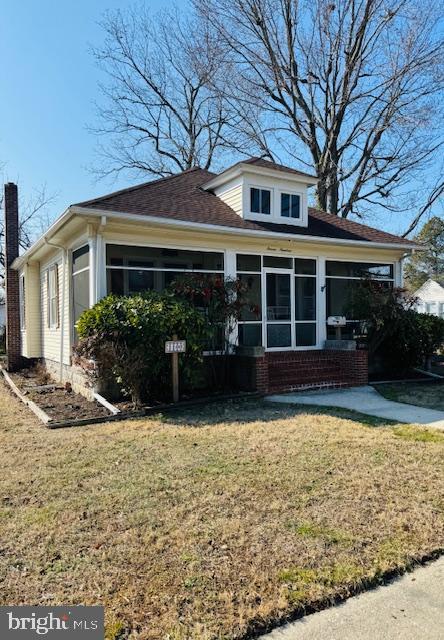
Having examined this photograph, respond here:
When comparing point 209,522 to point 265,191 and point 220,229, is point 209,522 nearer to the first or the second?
point 220,229

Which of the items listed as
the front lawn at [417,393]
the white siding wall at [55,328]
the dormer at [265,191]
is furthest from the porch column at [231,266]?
the white siding wall at [55,328]

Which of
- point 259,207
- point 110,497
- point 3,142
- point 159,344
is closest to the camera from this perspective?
point 110,497

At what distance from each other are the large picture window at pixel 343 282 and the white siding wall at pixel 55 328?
6680mm

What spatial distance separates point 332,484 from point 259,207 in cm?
873

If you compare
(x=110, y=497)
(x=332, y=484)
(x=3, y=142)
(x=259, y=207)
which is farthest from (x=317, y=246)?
(x=3, y=142)

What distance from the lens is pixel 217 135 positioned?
24.7 metres

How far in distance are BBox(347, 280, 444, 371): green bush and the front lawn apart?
2.98 feet

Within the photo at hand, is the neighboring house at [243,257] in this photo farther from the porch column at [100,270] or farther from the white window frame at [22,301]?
the white window frame at [22,301]

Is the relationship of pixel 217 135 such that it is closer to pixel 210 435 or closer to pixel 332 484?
pixel 210 435

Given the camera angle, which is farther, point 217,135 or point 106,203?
point 217,135

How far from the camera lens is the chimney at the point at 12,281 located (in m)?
14.2

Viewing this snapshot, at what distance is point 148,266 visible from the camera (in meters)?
9.94

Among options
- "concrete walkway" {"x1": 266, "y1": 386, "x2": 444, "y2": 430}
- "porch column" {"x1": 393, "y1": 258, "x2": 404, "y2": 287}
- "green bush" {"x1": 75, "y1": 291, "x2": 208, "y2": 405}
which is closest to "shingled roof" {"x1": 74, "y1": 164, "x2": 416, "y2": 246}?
"porch column" {"x1": 393, "y1": 258, "x2": 404, "y2": 287}

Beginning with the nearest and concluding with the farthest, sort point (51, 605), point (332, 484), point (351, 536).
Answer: point (51, 605), point (351, 536), point (332, 484)
